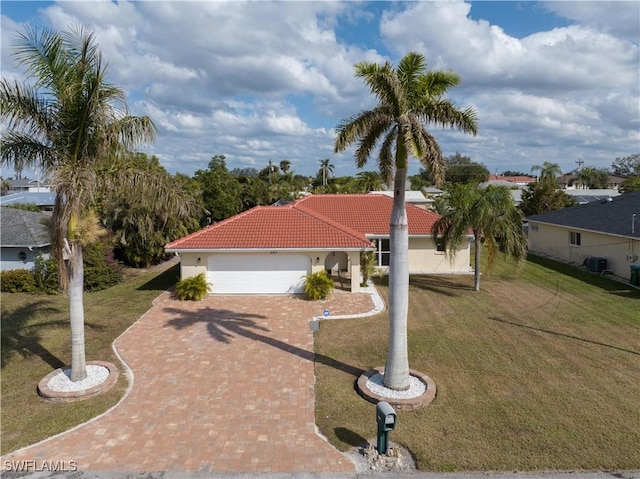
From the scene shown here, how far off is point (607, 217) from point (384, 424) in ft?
81.1

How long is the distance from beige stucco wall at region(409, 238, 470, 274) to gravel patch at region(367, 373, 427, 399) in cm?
1451

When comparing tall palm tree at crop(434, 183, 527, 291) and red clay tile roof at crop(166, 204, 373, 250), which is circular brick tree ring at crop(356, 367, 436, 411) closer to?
red clay tile roof at crop(166, 204, 373, 250)

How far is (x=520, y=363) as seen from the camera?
40.6 feet

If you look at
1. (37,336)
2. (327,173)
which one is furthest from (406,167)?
(327,173)

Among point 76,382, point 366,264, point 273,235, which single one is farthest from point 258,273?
point 76,382

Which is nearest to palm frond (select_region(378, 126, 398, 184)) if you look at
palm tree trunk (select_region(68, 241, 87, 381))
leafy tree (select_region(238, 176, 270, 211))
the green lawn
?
palm tree trunk (select_region(68, 241, 87, 381))

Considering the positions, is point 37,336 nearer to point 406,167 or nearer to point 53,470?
point 53,470

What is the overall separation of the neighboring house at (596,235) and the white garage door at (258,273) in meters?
17.0

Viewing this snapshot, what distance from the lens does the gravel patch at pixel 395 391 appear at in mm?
10250

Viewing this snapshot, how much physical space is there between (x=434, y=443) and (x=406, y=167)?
5.85 m

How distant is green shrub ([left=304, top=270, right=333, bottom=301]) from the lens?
18875 millimetres

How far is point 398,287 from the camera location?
1024 centimetres

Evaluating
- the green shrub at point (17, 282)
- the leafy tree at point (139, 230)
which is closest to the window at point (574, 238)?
the leafy tree at point (139, 230)

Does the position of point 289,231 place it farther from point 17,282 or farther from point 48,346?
point 17,282
